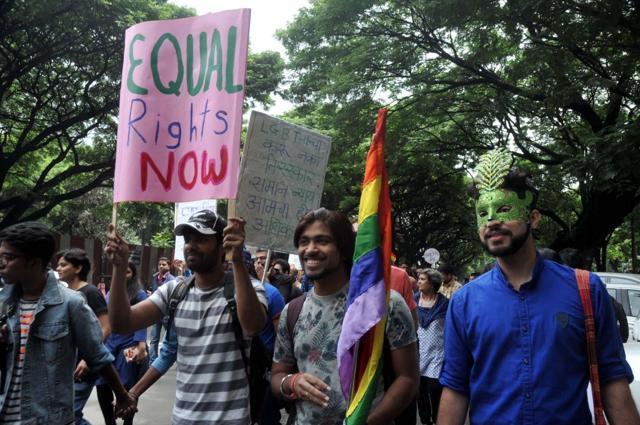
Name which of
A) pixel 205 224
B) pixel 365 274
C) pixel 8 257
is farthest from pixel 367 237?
pixel 8 257

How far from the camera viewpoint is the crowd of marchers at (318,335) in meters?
2.34

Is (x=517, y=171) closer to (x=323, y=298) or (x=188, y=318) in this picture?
(x=323, y=298)

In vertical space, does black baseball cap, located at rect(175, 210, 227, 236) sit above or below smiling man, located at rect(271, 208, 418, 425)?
above

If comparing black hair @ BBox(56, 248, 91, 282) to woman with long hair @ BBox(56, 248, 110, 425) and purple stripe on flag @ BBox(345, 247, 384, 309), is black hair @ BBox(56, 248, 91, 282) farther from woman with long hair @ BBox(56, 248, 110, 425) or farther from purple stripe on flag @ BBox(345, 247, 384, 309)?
purple stripe on flag @ BBox(345, 247, 384, 309)

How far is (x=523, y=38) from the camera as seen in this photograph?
1151 cm

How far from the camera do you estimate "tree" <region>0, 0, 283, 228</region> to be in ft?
50.6

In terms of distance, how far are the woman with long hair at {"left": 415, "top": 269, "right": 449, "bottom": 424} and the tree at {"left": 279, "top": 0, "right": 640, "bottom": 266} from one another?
3561 mm

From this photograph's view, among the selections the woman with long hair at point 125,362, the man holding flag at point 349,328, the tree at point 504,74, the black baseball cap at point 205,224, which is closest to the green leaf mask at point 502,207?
the man holding flag at point 349,328

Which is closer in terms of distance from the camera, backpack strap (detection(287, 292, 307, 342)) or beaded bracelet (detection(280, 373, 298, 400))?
beaded bracelet (detection(280, 373, 298, 400))

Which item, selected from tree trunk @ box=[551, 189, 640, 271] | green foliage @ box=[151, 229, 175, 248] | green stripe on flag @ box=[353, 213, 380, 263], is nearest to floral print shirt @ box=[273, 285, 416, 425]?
green stripe on flag @ box=[353, 213, 380, 263]

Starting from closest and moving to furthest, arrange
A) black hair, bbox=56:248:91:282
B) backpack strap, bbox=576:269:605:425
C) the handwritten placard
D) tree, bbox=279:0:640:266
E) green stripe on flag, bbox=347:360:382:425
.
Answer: backpack strap, bbox=576:269:605:425
green stripe on flag, bbox=347:360:382:425
the handwritten placard
black hair, bbox=56:248:91:282
tree, bbox=279:0:640:266

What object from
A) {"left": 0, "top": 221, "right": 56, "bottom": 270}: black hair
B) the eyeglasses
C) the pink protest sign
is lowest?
the eyeglasses

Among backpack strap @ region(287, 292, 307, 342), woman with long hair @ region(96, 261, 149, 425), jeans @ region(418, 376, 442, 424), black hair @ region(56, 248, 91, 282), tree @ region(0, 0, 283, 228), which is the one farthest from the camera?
tree @ region(0, 0, 283, 228)

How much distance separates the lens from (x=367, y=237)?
2738 mm
